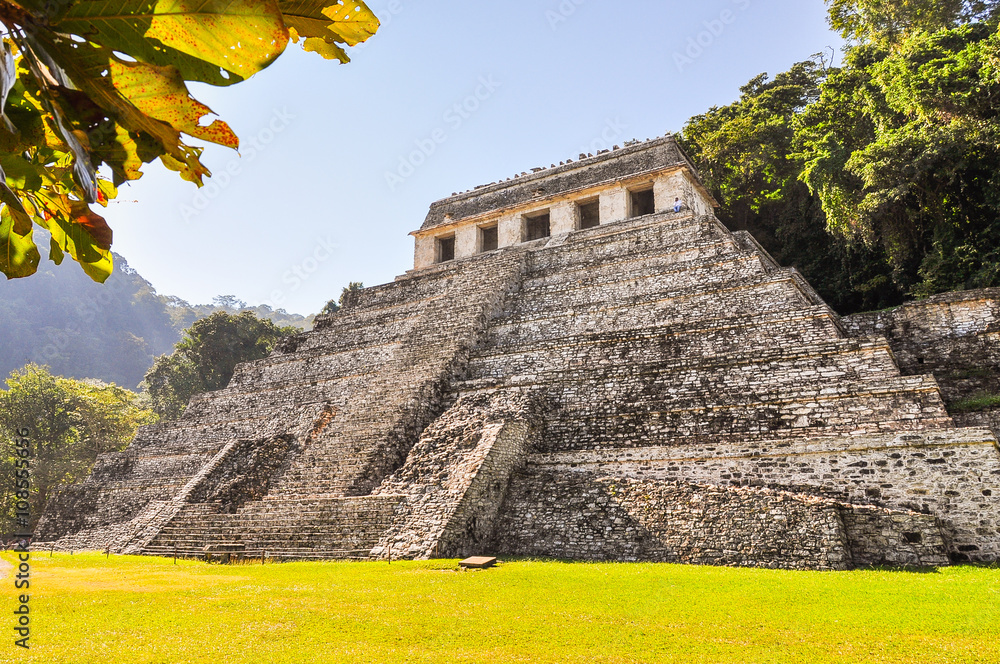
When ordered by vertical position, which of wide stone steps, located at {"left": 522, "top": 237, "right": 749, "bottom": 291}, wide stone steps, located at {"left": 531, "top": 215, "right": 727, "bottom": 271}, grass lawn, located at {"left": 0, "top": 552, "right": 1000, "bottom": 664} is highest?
wide stone steps, located at {"left": 531, "top": 215, "right": 727, "bottom": 271}

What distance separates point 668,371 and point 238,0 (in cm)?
1093

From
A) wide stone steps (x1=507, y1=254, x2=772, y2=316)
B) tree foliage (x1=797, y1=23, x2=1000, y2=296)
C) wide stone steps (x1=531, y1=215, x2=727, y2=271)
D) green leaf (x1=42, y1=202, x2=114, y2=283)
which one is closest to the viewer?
green leaf (x1=42, y1=202, x2=114, y2=283)

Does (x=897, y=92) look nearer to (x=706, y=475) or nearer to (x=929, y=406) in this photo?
(x=929, y=406)

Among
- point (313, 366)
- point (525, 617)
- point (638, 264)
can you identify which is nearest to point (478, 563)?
point (525, 617)

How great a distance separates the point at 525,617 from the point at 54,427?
1096 inches

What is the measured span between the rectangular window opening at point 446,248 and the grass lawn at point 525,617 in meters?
18.1

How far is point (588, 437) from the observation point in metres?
10.8

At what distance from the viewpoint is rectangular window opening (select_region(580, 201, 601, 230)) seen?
2244cm

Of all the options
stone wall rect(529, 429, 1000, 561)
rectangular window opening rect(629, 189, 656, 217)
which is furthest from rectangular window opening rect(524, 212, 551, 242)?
stone wall rect(529, 429, 1000, 561)

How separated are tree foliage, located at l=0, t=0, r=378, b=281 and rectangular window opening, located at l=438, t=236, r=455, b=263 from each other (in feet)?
75.3

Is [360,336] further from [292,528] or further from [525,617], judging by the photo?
[525,617]

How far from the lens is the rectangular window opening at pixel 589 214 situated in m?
22.4

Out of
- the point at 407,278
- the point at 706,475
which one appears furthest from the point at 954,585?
the point at 407,278

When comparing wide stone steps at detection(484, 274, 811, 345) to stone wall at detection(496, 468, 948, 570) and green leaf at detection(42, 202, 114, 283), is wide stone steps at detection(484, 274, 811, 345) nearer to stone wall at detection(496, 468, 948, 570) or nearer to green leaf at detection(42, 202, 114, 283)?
stone wall at detection(496, 468, 948, 570)
